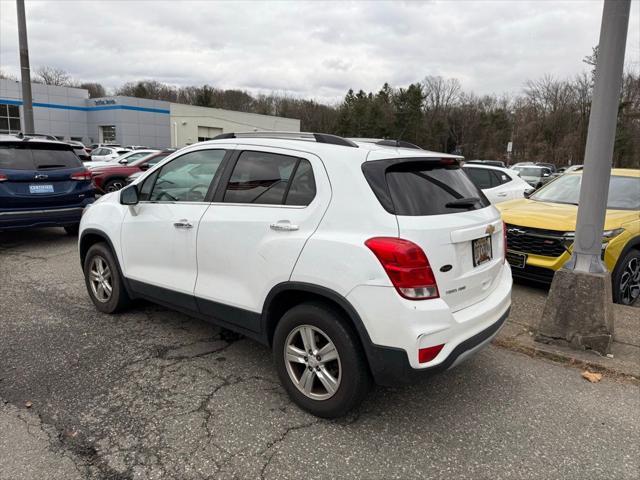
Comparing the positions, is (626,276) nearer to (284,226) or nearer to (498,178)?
(284,226)

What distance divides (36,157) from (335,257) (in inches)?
266

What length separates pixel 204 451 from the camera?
2.73 metres

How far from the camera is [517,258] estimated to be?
5723mm

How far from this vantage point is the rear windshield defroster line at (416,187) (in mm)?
2834

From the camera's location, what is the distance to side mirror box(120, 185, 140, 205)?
425 centimetres

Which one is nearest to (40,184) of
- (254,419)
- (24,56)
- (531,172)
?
(254,419)

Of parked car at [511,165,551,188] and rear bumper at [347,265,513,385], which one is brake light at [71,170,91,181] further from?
parked car at [511,165,551,188]

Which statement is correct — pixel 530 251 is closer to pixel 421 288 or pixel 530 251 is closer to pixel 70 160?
pixel 421 288

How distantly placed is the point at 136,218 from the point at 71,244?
16.2 ft

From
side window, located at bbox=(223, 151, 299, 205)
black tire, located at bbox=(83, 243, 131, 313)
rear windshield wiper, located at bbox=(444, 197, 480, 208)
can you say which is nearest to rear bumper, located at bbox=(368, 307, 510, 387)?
rear windshield wiper, located at bbox=(444, 197, 480, 208)

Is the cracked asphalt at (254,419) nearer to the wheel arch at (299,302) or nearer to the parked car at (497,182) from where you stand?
the wheel arch at (299,302)

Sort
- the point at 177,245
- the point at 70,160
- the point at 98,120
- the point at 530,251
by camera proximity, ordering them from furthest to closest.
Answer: the point at 98,120, the point at 70,160, the point at 530,251, the point at 177,245

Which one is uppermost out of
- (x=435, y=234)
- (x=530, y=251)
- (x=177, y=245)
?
(x=435, y=234)

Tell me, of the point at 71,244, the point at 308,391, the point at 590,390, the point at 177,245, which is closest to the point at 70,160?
the point at 71,244
